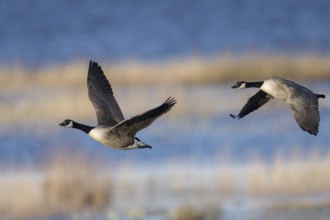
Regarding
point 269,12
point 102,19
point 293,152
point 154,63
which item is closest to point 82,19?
point 102,19

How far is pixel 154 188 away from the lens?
14.0m

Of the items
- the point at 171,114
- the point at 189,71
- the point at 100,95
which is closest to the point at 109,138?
the point at 100,95

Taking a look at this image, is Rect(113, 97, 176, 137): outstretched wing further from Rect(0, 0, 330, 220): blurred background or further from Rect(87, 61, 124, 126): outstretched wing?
Rect(0, 0, 330, 220): blurred background

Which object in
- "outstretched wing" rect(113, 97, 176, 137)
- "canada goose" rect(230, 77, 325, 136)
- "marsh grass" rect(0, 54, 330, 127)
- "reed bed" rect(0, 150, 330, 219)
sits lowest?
"reed bed" rect(0, 150, 330, 219)

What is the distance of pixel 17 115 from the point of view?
1898 cm

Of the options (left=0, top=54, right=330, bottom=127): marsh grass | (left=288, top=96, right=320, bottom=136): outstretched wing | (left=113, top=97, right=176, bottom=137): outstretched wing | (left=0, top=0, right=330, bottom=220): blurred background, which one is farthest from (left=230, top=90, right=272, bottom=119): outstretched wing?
(left=0, top=54, right=330, bottom=127): marsh grass

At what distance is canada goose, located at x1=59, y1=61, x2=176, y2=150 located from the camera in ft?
31.6

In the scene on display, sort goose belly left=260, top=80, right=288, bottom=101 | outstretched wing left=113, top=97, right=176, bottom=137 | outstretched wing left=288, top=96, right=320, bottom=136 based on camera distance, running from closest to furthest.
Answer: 1. outstretched wing left=113, top=97, right=176, bottom=137
2. outstretched wing left=288, top=96, right=320, bottom=136
3. goose belly left=260, top=80, right=288, bottom=101

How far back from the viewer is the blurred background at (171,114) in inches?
531

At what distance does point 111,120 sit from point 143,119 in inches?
54.3

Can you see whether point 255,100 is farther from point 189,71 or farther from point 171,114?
point 189,71

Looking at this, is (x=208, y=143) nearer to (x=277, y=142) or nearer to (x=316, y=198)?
(x=277, y=142)

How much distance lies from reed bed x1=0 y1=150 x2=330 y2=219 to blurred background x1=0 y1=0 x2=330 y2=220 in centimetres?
2

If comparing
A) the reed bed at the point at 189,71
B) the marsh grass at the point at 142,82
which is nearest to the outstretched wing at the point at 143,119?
the marsh grass at the point at 142,82
